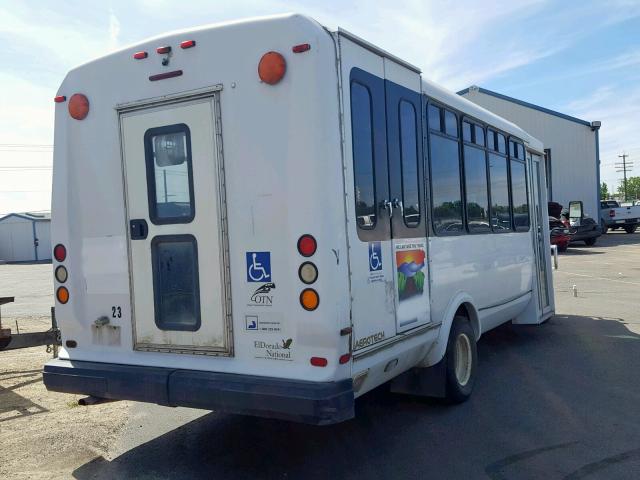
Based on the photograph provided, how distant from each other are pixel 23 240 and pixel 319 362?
147 feet

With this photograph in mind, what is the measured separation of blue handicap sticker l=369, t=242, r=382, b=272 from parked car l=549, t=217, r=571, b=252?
21.6m

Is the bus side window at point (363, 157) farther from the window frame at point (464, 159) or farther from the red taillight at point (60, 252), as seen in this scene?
the red taillight at point (60, 252)

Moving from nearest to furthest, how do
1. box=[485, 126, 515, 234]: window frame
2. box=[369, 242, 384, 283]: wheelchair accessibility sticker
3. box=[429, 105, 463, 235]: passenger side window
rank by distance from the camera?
box=[369, 242, 384, 283]: wheelchair accessibility sticker
box=[429, 105, 463, 235]: passenger side window
box=[485, 126, 515, 234]: window frame

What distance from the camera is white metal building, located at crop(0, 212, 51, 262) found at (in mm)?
43094

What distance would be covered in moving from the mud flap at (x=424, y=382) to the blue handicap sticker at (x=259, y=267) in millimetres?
2013

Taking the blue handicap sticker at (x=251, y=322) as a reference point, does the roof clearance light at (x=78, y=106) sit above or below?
above

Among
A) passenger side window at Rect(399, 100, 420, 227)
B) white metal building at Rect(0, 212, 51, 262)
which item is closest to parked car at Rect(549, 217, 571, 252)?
passenger side window at Rect(399, 100, 420, 227)

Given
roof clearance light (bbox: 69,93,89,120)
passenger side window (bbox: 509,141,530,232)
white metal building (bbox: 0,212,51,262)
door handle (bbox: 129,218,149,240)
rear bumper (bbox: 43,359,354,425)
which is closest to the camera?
rear bumper (bbox: 43,359,354,425)

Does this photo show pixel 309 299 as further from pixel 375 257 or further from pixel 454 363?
pixel 454 363

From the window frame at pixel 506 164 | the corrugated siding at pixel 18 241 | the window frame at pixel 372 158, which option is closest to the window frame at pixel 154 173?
the window frame at pixel 372 158

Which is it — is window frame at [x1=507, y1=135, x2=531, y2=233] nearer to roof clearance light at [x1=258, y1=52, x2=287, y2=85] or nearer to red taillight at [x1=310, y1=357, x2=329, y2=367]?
roof clearance light at [x1=258, y1=52, x2=287, y2=85]

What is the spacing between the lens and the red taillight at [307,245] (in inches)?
147

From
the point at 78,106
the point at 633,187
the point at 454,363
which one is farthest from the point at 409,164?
the point at 633,187

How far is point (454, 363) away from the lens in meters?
5.42
